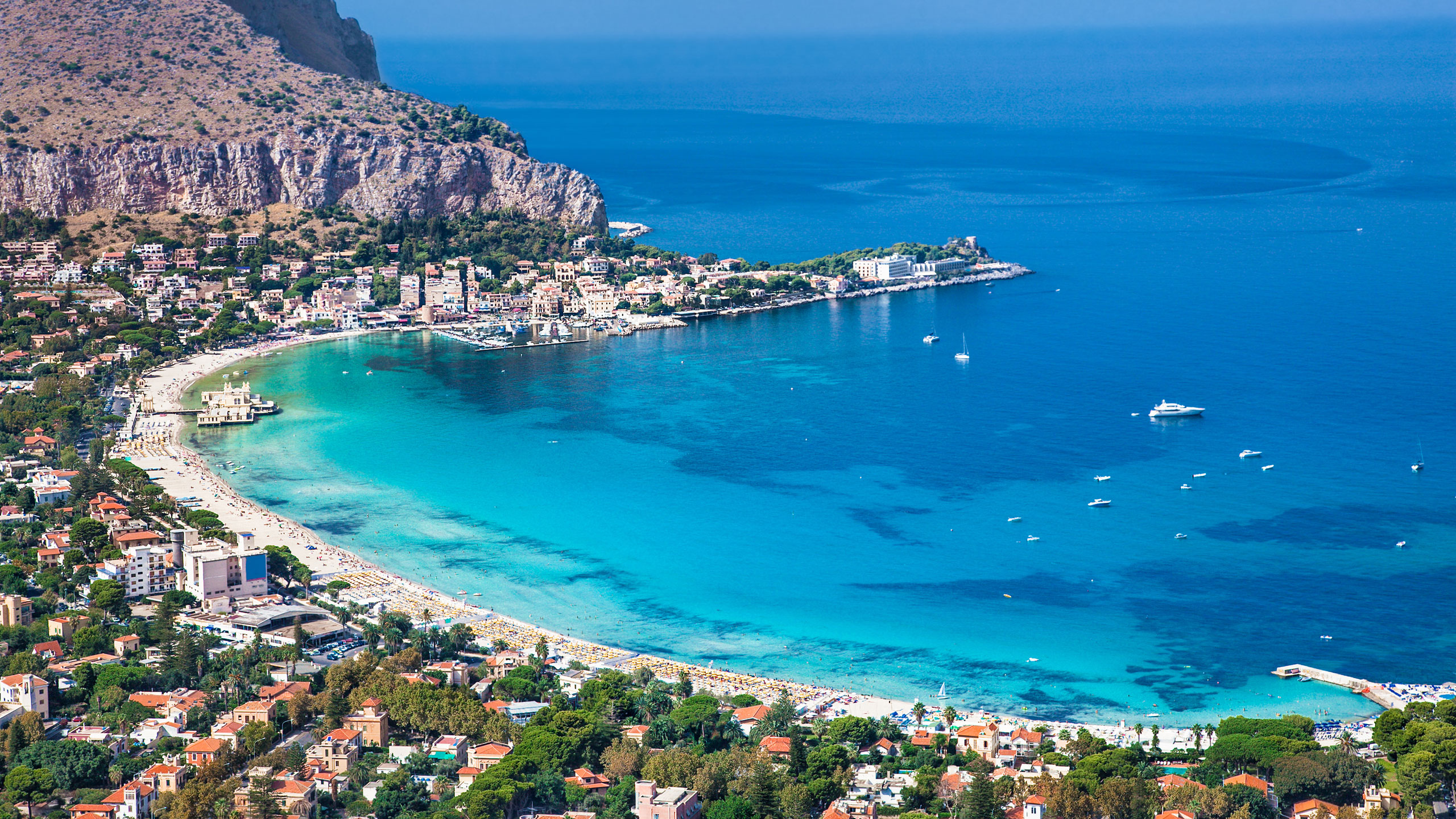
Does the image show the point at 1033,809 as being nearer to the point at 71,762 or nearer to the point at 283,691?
the point at 283,691

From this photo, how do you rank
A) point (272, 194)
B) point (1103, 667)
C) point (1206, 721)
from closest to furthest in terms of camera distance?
1. point (1206, 721)
2. point (1103, 667)
3. point (272, 194)

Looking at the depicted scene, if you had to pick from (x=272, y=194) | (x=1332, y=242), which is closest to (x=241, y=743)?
(x=272, y=194)

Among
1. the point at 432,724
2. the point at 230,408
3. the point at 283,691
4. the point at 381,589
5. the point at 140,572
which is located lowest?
the point at 432,724

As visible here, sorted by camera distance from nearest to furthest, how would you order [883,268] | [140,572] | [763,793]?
[763,793]
[140,572]
[883,268]

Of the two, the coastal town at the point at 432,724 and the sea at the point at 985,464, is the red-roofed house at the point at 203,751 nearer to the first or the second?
the coastal town at the point at 432,724

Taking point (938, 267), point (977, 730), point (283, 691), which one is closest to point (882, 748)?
point (977, 730)

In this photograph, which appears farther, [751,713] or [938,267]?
[938,267]

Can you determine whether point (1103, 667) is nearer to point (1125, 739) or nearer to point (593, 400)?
point (1125, 739)

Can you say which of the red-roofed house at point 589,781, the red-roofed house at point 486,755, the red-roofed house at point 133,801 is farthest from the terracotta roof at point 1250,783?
the red-roofed house at point 133,801
